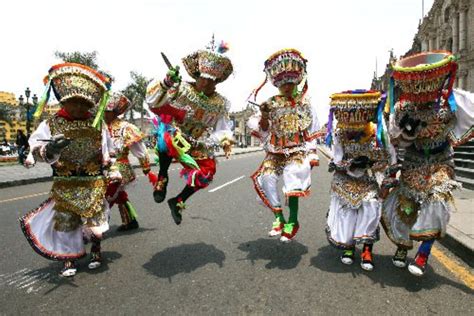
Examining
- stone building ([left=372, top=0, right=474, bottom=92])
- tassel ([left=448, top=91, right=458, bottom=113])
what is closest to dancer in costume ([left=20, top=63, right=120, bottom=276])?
tassel ([left=448, top=91, right=458, bottom=113])

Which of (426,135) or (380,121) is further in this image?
(380,121)

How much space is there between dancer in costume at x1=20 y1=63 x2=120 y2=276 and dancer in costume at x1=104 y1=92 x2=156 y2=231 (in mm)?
1468

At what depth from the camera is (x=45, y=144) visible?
4129 millimetres

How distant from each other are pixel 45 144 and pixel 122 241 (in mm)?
2026

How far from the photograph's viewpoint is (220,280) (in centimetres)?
401

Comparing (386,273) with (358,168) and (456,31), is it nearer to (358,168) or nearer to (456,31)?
(358,168)

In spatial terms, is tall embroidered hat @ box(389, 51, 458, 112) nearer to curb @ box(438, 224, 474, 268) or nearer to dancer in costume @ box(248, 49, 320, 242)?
dancer in costume @ box(248, 49, 320, 242)

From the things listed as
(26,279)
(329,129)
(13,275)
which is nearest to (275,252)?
(329,129)

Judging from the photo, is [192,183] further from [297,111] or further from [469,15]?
[469,15]

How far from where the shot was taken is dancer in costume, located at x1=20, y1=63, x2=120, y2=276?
4.17m

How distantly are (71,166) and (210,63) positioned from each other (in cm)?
195

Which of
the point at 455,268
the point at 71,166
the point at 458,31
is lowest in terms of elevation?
the point at 455,268

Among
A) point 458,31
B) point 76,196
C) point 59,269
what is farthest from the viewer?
point 458,31

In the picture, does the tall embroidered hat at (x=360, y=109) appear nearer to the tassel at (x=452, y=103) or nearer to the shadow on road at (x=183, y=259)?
the tassel at (x=452, y=103)
